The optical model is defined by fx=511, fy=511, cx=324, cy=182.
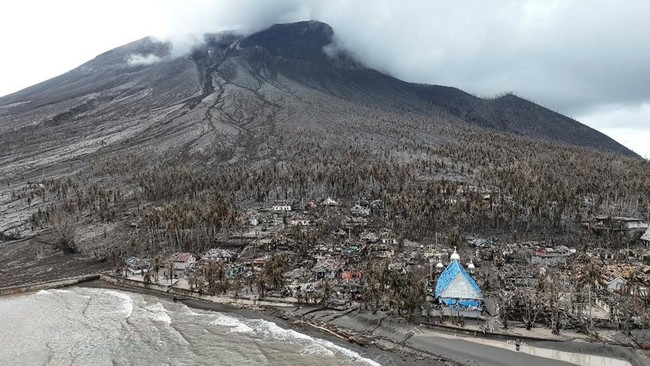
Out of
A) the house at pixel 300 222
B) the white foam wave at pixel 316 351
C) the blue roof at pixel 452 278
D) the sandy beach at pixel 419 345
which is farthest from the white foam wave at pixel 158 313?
the house at pixel 300 222

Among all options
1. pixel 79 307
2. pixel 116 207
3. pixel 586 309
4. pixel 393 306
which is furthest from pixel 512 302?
pixel 116 207

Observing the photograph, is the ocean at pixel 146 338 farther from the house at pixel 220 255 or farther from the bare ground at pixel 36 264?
the house at pixel 220 255

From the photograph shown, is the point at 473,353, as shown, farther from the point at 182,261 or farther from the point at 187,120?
the point at 187,120

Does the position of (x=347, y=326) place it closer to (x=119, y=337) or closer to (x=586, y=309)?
(x=119, y=337)

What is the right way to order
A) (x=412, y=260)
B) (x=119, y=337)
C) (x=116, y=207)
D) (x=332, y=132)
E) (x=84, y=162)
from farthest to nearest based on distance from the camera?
(x=332, y=132) < (x=84, y=162) < (x=116, y=207) < (x=412, y=260) < (x=119, y=337)

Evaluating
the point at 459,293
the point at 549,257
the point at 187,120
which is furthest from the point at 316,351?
the point at 187,120

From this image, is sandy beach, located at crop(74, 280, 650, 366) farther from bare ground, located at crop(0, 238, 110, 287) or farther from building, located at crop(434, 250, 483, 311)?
bare ground, located at crop(0, 238, 110, 287)
